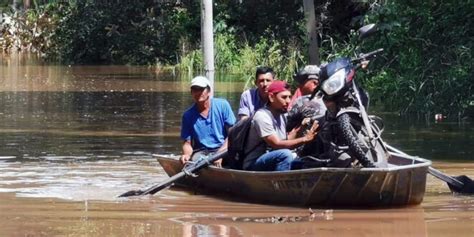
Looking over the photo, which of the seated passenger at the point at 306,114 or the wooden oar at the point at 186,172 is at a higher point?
the seated passenger at the point at 306,114

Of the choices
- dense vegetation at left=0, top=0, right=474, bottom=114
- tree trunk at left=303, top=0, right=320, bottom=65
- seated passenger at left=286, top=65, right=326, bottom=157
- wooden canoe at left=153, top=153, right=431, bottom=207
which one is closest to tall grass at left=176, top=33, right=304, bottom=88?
dense vegetation at left=0, top=0, right=474, bottom=114

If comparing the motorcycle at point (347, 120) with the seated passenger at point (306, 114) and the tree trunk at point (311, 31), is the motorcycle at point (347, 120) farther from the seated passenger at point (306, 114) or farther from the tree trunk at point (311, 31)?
the tree trunk at point (311, 31)

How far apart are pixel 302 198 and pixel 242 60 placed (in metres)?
24.3

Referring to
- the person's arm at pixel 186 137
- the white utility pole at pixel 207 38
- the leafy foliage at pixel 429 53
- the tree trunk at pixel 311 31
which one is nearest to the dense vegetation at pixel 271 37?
the leafy foliage at pixel 429 53

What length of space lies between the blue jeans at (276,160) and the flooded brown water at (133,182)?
386 mm

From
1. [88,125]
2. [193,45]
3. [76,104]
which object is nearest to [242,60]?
[193,45]

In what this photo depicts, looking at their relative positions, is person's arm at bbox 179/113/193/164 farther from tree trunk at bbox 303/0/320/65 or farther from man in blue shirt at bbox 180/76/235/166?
tree trunk at bbox 303/0/320/65

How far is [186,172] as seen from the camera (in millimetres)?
11898

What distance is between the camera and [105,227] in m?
9.96

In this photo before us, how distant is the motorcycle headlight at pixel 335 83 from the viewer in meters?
10.3

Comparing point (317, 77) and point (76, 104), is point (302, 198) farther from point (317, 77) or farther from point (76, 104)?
point (76, 104)

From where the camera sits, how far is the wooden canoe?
10258 millimetres

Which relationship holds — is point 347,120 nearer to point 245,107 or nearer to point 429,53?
point 245,107

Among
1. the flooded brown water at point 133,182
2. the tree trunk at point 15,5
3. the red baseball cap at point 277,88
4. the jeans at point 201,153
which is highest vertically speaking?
the tree trunk at point 15,5
